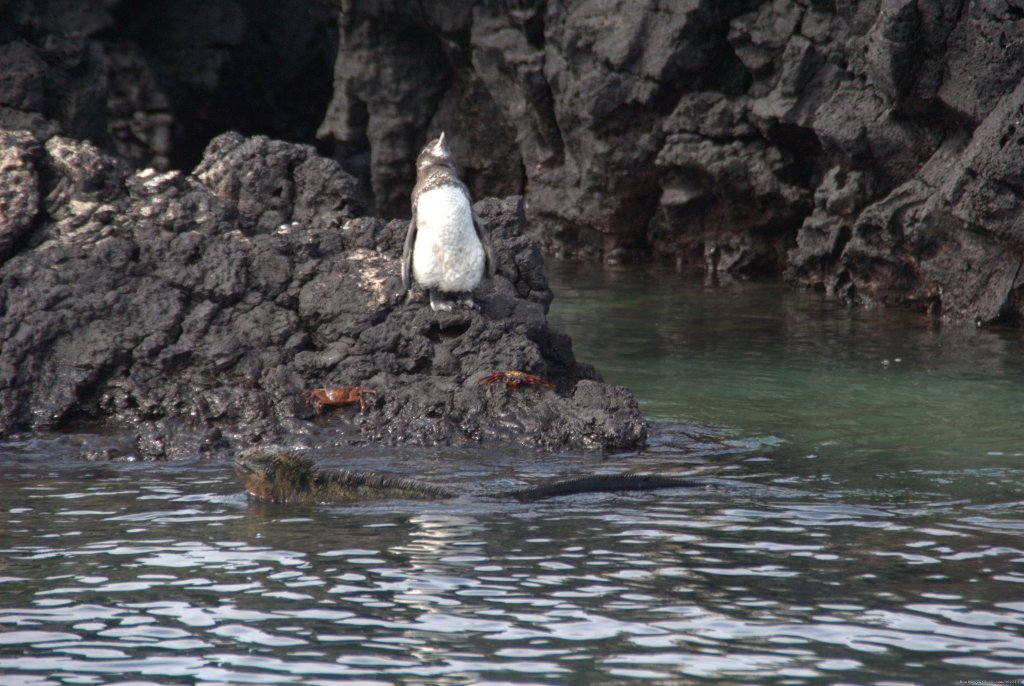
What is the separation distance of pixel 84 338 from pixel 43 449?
Answer: 0.95 metres

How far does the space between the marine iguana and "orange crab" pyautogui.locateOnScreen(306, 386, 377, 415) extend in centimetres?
155

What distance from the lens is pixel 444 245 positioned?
10.1 meters

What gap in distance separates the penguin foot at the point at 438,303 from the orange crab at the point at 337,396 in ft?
2.93

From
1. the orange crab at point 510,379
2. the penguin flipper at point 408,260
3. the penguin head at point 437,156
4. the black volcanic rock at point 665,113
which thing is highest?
the black volcanic rock at point 665,113

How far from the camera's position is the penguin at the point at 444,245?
1008 cm

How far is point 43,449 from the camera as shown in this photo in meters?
9.30

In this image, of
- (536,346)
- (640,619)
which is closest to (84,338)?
(536,346)

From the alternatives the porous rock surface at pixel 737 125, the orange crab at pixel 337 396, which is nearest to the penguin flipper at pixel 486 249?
the orange crab at pixel 337 396

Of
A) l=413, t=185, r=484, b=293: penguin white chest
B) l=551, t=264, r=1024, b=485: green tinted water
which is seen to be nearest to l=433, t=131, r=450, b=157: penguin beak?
l=413, t=185, r=484, b=293: penguin white chest

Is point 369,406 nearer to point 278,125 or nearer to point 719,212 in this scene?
point 719,212

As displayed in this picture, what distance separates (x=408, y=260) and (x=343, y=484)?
2723mm

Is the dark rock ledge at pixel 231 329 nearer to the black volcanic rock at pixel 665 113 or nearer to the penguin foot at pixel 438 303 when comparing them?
the penguin foot at pixel 438 303

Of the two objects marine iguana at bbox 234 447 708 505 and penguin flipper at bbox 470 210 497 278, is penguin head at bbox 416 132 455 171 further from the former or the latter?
marine iguana at bbox 234 447 708 505

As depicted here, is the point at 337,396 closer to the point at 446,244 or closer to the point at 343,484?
the point at 446,244
